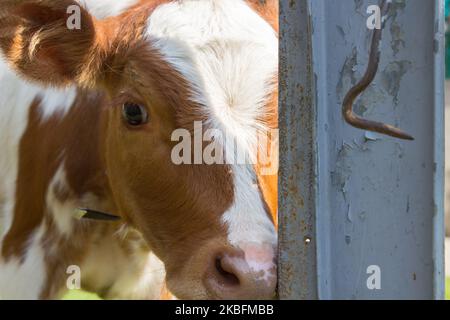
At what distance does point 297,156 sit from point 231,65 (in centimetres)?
73

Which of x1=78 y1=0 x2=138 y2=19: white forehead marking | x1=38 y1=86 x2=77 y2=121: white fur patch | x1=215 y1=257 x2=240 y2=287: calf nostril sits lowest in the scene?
x1=215 y1=257 x2=240 y2=287: calf nostril

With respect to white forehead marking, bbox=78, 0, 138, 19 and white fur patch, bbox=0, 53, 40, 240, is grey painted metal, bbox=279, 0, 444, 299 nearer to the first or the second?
white forehead marking, bbox=78, 0, 138, 19

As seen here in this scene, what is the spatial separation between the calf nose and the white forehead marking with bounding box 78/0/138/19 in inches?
46.6

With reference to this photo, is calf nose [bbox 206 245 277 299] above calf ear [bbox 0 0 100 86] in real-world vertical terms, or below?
below

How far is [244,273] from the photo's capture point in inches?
73.5

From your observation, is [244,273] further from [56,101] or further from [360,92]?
[56,101]

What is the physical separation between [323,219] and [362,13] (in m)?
0.42

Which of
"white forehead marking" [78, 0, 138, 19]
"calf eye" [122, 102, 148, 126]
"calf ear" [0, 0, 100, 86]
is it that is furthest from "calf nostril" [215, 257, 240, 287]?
"white forehead marking" [78, 0, 138, 19]

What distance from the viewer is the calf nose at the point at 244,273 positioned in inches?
72.7

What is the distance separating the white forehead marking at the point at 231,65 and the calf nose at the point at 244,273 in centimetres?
5

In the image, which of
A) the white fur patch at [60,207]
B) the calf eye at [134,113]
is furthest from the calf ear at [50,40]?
the white fur patch at [60,207]

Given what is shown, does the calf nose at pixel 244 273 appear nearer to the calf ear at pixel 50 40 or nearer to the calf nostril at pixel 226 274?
the calf nostril at pixel 226 274

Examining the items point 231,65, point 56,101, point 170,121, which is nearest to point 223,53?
point 231,65

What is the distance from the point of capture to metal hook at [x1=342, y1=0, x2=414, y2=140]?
145 cm
